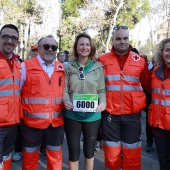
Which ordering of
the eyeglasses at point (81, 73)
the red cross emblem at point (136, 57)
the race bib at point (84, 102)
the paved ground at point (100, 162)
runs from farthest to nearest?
the paved ground at point (100, 162) → the red cross emblem at point (136, 57) → the eyeglasses at point (81, 73) → the race bib at point (84, 102)

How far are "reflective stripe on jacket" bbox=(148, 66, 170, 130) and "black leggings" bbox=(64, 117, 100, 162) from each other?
788mm

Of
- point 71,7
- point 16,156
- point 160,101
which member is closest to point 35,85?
point 160,101

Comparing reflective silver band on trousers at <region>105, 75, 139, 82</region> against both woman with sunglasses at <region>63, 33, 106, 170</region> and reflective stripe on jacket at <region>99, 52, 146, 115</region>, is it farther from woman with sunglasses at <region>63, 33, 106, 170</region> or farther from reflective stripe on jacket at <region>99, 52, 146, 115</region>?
woman with sunglasses at <region>63, 33, 106, 170</region>

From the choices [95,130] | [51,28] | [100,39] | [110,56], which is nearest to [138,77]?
[110,56]

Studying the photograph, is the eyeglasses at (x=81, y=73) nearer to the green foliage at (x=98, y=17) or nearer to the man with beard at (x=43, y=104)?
the man with beard at (x=43, y=104)

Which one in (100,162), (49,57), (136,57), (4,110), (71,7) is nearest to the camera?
(4,110)

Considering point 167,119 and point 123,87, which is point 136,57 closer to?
point 123,87

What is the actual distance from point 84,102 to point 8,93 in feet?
3.16

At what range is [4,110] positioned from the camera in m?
2.99

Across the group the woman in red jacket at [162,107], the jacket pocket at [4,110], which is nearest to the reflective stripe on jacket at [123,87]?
the woman in red jacket at [162,107]

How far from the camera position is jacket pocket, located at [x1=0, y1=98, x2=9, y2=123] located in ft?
9.78

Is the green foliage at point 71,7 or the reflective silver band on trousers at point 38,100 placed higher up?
the green foliage at point 71,7

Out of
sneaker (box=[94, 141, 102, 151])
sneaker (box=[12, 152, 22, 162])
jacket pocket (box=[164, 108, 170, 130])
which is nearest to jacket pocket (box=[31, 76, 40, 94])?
jacket pocket (box=[164, 108, 170, 130])

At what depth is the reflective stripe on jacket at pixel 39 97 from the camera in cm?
321
